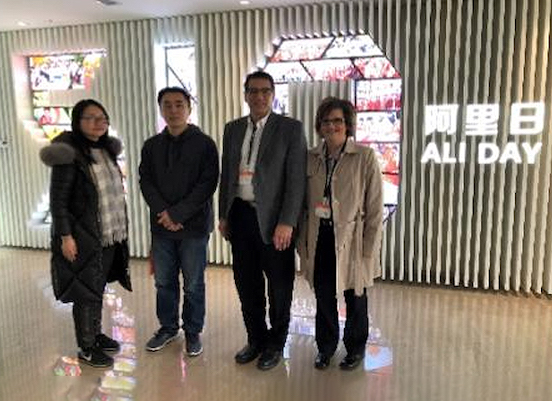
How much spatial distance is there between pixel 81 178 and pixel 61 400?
47.4 inches

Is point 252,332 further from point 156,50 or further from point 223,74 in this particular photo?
point 156,50

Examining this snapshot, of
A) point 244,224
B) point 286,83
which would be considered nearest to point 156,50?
point 286,83

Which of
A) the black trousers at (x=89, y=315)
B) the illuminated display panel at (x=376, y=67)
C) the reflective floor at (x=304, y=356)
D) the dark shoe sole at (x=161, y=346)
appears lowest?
the reflective floor at (x=304, y=356)

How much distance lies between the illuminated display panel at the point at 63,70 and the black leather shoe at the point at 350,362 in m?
4.08

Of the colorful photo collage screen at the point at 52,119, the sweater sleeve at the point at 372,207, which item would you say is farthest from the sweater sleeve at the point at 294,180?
the colorful photo collage screen at the point at 52,119

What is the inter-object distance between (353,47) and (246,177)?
7.69 ft

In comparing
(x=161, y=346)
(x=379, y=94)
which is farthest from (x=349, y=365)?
(x=379, y=94)

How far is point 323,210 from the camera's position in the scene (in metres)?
2.70

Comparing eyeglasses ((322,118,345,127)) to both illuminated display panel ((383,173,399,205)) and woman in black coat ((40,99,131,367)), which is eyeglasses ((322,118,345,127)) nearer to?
woman in black coat ((40,99,131,367))

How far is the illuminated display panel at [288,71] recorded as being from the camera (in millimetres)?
4648

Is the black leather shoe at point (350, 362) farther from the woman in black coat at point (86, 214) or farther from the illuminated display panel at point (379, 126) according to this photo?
the illuminated display panel at point (379, 126)

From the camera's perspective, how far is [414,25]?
4227mm

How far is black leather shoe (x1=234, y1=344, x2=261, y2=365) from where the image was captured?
3.00 metres

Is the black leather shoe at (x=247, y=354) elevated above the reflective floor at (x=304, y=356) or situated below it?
above
